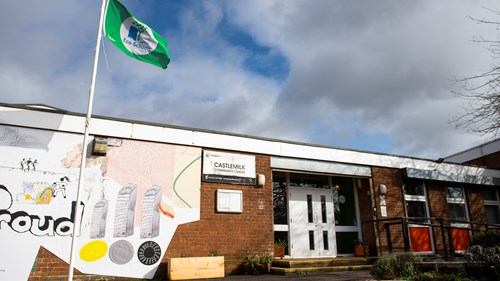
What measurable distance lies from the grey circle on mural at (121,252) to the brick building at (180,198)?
21mm

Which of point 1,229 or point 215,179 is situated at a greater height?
point 215,179

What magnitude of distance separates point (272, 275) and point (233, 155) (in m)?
2.97

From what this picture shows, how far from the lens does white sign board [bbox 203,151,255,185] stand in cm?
906

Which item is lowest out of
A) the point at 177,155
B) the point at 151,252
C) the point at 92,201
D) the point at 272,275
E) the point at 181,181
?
the point at 272,275

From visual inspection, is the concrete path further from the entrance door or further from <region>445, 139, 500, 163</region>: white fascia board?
<region>445, 139, 500, 163</region>: white fascia board

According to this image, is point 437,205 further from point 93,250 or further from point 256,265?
point 93,250

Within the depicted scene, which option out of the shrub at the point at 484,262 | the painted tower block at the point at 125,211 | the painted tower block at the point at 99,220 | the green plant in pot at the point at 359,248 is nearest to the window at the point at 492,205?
the green plant in pot at the point at 359,248

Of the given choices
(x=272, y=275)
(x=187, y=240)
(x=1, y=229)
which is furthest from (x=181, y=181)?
(x=1, y=229)

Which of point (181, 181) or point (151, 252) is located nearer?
point (151, 252)

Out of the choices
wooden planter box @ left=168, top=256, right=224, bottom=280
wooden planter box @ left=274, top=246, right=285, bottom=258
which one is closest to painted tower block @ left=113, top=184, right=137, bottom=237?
wooden planter box @ left=168, top=256, right=224, bottom=280

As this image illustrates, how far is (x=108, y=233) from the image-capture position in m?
7.77

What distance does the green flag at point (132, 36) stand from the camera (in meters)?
6.75

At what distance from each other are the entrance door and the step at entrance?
1.37m

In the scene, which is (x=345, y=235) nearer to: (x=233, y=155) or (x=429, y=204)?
(x=429, y=204)
